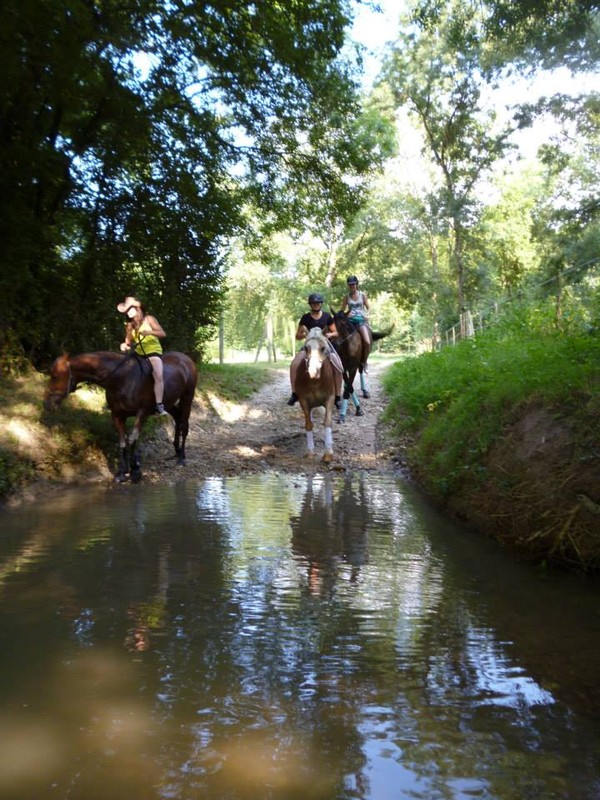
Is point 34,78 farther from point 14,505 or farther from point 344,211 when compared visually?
point 344,211

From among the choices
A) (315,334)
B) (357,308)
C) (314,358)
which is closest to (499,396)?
(314,358)

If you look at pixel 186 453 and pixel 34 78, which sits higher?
pixel 34 78

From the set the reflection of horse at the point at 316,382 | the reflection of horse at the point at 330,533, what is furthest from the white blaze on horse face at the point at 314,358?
the reflection of horse at the point at 330,533

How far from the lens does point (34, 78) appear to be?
9797 millimetres

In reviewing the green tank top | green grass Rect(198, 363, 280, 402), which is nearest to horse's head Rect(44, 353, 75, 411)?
the green tank top

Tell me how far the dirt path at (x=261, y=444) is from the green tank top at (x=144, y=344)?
2042 millimetres

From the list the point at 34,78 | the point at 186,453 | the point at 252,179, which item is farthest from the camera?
the point at 252,179

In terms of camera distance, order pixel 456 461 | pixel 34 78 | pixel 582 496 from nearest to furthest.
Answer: pixel 582 496, pixel 456 461, pixel 34 78

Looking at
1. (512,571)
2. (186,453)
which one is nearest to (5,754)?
(512,571)

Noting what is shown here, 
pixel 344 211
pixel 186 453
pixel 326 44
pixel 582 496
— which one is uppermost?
pixel 326 44

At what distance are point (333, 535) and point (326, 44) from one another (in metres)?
10.5

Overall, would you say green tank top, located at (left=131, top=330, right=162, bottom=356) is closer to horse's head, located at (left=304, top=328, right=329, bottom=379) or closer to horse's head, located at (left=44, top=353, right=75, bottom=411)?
horse's head, located at (left=44, top=353, right=75, bottom=411)

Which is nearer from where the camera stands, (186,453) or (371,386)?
(186,453)

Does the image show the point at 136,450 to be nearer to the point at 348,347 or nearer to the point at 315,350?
the point at 315,350
